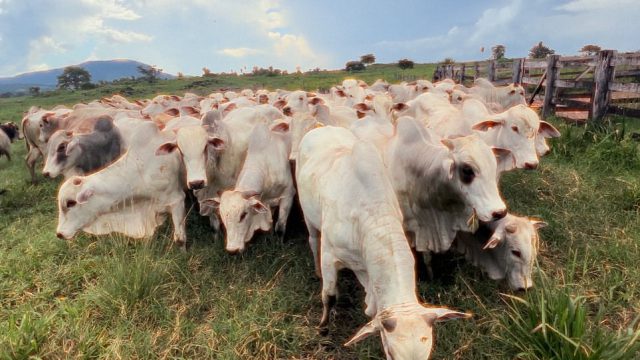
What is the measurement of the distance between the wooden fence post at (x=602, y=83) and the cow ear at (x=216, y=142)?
673 cm

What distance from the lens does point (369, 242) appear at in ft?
9.53

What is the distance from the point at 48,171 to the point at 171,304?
11.3 ft

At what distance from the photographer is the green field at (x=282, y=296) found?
3104mm

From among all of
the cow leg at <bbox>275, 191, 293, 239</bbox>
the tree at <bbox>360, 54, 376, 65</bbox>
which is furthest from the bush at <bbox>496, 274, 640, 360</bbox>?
the tree at <bbox>360, 54, 376, 65</bbox>

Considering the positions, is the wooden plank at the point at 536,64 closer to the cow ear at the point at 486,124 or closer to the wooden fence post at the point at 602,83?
the wooden fence post at the point at 602,83

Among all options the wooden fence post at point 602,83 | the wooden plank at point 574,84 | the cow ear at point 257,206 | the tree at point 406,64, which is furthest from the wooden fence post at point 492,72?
the tree at point 406,64

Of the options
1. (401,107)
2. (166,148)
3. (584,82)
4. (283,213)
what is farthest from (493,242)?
(584,82)

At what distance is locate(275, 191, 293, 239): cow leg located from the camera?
501 cm

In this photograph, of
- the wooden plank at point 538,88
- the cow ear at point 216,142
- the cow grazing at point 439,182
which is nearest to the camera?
the cow grazing at point 439,182

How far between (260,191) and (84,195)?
6.33ft

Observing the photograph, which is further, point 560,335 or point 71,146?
point 71,146

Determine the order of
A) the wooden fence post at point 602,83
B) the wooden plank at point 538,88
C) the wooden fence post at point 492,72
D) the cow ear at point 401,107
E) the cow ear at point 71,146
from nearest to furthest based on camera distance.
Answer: the cow ear at point 71,146
the cow ear at point 401,107
the wooden fence post at point 602,83
the wooden plank at point 538,88
the wooden fence post at point 492,72

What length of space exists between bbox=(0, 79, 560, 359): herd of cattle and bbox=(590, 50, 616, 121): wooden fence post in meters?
3.80

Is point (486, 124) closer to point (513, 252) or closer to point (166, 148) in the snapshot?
point (513, 252)
